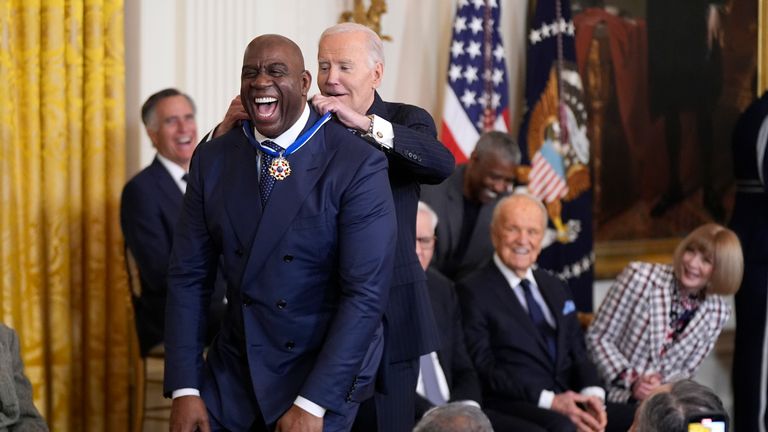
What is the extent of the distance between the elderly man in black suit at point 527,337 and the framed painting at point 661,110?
2697 millimetres

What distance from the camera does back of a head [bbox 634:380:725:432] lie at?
3043 millimetres

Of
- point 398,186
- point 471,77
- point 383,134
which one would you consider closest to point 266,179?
point 383,134

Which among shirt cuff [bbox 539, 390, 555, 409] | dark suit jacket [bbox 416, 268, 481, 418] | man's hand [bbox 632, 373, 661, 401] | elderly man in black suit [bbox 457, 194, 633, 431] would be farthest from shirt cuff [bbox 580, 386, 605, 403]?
dark suit jacket [bbox 416, 268, 481, 418]

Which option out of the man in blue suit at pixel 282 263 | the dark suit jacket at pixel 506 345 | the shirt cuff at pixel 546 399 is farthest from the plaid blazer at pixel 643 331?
the man in blue suit at pixel 282 263

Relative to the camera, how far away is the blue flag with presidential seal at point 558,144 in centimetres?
769

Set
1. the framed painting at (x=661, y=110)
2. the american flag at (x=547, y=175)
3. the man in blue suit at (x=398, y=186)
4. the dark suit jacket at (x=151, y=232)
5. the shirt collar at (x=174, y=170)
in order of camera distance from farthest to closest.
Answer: the framed painting at (x=661, y=110) → the american flag at (x=547, y=175) → the shirt collar at (x=174, y=170) → the dark suit jacket at (x=151, y=232) → the man in blue suit at (x=398, y=186)

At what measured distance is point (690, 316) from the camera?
6176 mm

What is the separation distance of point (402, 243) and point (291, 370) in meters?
0.54

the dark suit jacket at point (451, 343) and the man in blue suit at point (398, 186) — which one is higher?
the man in blue suit at point (398, 186)

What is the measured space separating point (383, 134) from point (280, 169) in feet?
1.04

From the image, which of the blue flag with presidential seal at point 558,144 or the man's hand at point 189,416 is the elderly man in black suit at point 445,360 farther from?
the blue flag with presidential seal at point 558,144

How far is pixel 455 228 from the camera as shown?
620 centimetres

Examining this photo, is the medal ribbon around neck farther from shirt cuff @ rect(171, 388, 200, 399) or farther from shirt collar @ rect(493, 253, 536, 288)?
shirt collar @ rect(493, 253, 536, 288)

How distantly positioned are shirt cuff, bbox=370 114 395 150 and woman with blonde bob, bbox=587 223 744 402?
3.12 metres
